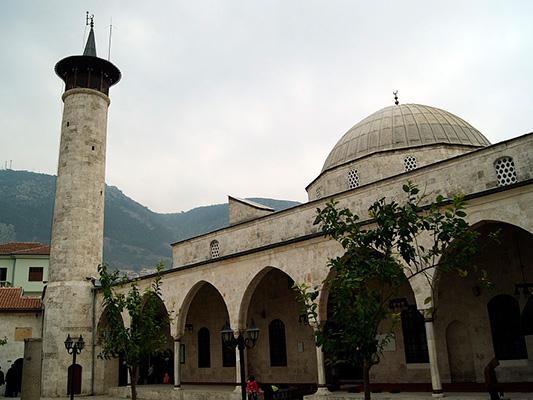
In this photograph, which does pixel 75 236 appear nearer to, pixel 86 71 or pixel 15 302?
pixel 15 302

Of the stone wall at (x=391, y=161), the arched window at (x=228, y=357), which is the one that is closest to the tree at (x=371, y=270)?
the stone wall at (x=391, y=161)

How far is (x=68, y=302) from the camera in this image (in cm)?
1998

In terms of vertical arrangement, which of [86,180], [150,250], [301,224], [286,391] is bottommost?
[286,391]

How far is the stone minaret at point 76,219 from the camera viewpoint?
64.2ft

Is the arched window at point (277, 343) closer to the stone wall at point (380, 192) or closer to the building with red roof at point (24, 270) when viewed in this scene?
the stone wall at point (380, 192)

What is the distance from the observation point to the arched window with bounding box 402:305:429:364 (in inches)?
552

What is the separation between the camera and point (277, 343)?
17.6 m

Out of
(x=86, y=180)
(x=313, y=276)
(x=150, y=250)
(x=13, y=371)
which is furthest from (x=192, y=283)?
(x=150, y=250)

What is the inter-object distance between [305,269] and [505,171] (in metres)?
5.71

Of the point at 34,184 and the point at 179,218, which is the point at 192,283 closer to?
the point at 34,184

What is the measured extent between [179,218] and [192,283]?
134444 millimetres

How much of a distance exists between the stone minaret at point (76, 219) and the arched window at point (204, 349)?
4.38 meters

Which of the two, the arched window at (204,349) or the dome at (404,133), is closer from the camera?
the dome at (404,133)

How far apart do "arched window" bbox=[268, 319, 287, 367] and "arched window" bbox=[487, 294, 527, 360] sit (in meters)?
7.10
